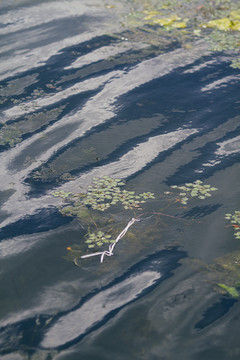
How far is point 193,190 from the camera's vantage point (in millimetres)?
3459

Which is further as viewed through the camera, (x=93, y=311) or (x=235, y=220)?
(x=235, y=220)

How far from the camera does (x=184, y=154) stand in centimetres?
393

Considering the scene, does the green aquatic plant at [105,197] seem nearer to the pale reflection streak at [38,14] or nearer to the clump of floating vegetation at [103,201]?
the clump of floating vegetation at [103,201]

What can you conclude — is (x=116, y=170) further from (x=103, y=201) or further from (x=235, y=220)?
(x=235, y=220)

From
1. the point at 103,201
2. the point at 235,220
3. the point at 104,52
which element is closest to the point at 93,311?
the point at 103,201

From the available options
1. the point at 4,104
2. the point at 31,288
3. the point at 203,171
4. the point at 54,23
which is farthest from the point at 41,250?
the point at 54,23

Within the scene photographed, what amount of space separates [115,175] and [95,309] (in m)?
1.32

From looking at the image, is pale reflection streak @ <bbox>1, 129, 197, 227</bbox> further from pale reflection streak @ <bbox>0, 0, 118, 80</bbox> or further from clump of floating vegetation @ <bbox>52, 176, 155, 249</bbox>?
pale reflection streak @ <bbox>0, 0, 118, 80</bbox>

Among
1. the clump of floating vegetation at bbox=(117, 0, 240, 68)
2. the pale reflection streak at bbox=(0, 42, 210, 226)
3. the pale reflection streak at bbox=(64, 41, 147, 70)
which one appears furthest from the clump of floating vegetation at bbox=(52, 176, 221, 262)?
the clump of floating vegetation at bbox=(117, 0, 240, 68)

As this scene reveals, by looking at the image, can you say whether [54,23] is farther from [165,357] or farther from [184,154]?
[165,357]

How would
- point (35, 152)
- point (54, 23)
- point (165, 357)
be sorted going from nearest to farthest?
point (165, 357)
point (35, 152)
point (54, 23)

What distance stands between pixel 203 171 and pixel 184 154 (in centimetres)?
30

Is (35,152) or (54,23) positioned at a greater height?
(54,23)

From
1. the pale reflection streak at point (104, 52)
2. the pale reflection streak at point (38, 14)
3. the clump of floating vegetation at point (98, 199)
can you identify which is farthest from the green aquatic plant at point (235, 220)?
the pale reflection streak at point (38, 14)
